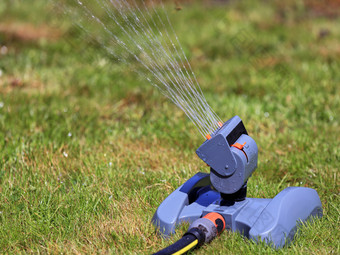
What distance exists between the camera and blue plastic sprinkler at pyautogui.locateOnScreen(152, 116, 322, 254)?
6.64 feet

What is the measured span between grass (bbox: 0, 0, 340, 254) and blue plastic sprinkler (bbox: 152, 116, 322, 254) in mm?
61

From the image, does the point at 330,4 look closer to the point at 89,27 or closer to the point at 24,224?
the point at 89,27

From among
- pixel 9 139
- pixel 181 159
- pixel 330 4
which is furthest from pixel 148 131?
pixel 330 4

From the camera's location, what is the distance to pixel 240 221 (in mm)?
2113

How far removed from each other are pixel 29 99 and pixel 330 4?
566 centimetres

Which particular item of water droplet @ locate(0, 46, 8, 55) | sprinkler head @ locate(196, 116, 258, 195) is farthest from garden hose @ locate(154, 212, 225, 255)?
water droplet @ locate(0, 46, 8, 55)

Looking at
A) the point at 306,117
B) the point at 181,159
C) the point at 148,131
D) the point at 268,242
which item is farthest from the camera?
the point at 306,117

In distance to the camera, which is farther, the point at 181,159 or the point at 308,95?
the point at 308,95

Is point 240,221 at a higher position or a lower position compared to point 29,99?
higher

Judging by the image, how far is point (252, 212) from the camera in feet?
7.07

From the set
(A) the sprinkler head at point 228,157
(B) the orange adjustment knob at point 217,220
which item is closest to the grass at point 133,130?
(B) the orange adjustment knob at point 217,220

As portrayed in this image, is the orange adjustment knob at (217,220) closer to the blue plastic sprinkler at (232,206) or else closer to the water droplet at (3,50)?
the blue plastic sprinkler at (232,206)

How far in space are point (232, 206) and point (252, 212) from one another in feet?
0.29

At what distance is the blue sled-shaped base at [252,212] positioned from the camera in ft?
6.67
